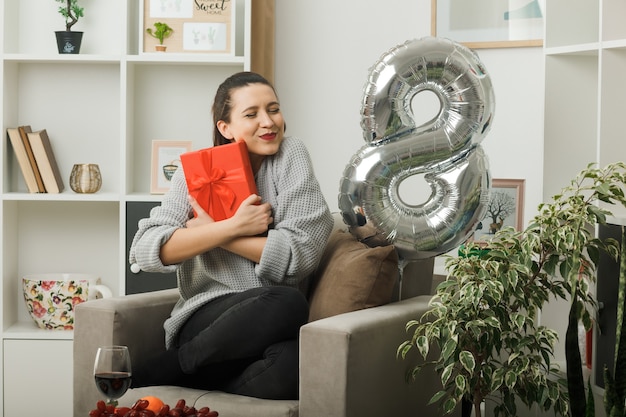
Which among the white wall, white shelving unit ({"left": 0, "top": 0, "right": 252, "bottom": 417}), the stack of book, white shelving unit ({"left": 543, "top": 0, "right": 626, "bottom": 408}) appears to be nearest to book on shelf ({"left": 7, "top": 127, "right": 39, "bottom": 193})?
the stack of book

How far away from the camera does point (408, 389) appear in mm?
2215

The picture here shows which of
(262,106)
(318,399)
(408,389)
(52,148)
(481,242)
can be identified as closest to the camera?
(318,399)

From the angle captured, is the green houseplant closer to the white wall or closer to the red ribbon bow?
the red ribbon bow

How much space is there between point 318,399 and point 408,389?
1.14 feet

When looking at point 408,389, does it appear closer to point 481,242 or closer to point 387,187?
point 387,187

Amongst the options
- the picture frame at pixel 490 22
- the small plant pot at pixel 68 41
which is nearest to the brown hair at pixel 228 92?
the small plant pot at pixel 68 41

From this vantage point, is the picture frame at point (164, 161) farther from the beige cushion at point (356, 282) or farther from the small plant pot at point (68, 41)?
the beige cushion at point (356, 282)

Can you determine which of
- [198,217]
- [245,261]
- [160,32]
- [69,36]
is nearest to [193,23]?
[160,32]

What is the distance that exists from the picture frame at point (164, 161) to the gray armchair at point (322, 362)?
33.4 inches

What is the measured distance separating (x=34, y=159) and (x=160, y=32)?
0.67 metres

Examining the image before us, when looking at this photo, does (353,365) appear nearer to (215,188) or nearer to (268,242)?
(268,242)

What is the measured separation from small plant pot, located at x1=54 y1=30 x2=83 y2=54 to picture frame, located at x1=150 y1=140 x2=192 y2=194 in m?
0.45

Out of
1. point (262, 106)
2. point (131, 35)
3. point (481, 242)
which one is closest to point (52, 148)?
point (131, 35)

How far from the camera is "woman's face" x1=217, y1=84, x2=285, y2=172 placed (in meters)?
2.40
